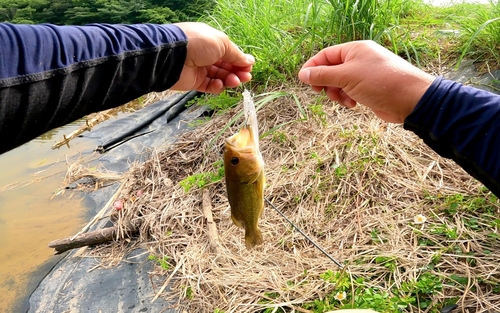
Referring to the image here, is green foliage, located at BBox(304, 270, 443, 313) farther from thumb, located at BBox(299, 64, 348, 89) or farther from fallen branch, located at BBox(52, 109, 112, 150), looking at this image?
fallen branch, located at BBox(52, 109, 112, 150)

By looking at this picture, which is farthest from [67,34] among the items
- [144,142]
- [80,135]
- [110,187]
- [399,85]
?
[80,135]

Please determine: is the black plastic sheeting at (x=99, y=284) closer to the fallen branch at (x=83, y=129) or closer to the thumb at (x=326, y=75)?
the thumb at (x=326, y=75)

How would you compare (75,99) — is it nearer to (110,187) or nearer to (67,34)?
(67,34)

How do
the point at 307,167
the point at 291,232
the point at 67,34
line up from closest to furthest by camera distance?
the point at 67,34, the point at 291,232, the point at 307,167

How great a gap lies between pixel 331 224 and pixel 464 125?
1478mm

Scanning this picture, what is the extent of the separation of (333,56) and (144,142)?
165 inches

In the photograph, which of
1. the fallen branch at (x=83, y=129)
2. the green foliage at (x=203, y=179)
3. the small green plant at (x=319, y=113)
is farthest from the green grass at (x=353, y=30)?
the fallen branch at (x=83, y=129)

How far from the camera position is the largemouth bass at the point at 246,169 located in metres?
1.77

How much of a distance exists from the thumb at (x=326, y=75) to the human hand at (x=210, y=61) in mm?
511

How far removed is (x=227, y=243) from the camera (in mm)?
3078

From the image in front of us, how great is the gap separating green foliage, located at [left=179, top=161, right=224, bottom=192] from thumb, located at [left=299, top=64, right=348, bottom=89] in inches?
71.5

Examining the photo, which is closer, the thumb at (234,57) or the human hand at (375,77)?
the human hand at (375,77)

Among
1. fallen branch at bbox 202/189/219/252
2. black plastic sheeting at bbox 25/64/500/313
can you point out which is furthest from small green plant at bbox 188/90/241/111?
fallen branch at bbox 202/189/219/252

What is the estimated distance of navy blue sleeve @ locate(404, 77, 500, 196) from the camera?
1.47 m
